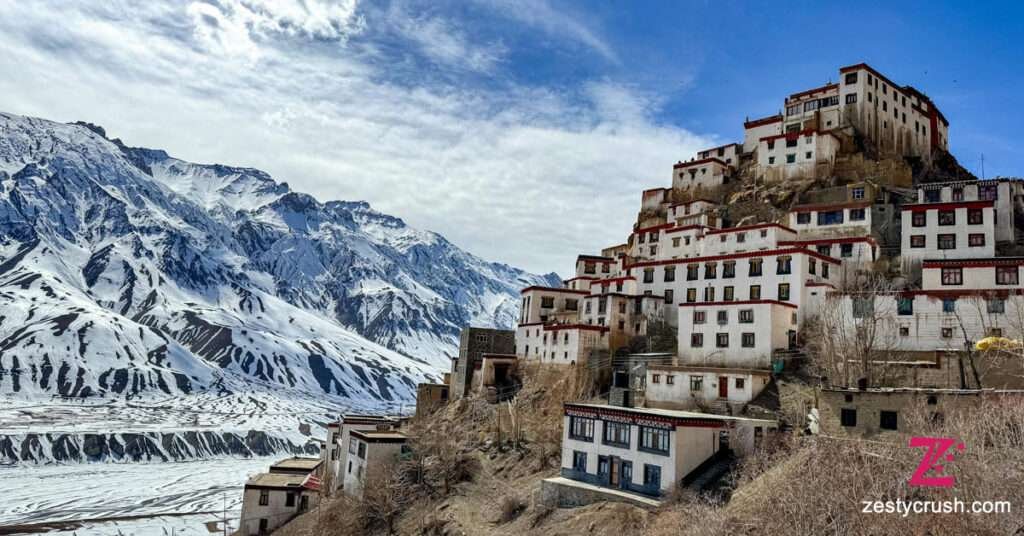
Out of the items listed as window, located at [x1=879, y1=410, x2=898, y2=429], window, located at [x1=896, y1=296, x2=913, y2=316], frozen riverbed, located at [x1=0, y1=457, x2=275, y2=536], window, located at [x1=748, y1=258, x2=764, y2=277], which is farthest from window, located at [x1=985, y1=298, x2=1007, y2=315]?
frozen riverbed, located at [x1=0, y1=457, x2=275, y2=536]

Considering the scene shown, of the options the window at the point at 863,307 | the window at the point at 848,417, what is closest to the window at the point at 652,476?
the window at the point at 848,417

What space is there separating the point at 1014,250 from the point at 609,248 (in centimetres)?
4099

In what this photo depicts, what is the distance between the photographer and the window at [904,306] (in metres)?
47.8

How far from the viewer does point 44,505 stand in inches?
4833

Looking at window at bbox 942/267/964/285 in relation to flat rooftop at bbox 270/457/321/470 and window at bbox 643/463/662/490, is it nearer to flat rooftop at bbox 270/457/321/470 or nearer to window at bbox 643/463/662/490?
window at bbox 643/463/662/490

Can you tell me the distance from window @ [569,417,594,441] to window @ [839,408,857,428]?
14.0 meters

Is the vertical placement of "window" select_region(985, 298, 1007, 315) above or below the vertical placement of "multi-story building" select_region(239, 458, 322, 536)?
above

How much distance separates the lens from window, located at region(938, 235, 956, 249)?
55469 mm

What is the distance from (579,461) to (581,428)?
1.93 meters

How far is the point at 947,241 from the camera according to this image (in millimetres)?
55750

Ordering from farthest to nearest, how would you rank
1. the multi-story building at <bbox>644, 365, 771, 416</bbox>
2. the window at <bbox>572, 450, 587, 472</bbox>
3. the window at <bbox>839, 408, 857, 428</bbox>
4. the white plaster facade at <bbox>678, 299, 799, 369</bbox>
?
the white plaster facade at <bbox>678, 299, 799, 369</bbox> → the multi-story building at <bbox>644, 365, 771, 416</bbox> → the window at <bbox>572, 450, 587, 472</bbox> → the window at <bbox>839, 408, 857, 428</bbox>

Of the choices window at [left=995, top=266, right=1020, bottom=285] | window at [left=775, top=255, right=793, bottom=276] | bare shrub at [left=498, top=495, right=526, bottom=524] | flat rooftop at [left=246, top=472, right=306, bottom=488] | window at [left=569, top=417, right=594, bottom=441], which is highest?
window at [left=775, top=255, right=793, bottom=276]

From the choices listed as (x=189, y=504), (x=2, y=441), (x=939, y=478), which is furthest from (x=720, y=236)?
(x=2, y=441)

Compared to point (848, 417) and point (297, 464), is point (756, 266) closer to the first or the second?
point (848, 417)
